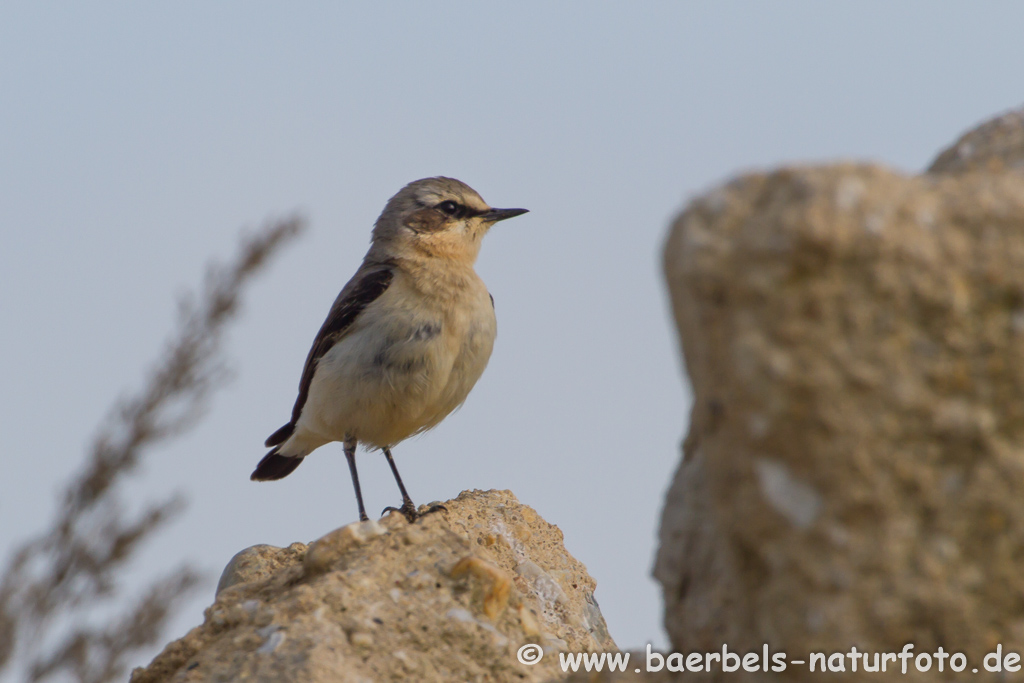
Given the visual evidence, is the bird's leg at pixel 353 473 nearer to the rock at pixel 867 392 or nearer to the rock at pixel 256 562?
the rock at pixel 256 562

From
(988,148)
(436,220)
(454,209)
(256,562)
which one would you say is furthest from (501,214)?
(988,148)

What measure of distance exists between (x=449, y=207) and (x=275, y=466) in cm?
265

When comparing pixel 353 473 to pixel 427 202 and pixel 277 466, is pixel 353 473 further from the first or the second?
pixel 427 202

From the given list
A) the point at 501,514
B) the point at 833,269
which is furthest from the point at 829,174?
the point at 501,514

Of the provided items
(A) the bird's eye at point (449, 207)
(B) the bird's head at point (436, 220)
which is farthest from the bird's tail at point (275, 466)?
(A) the bird's eye at point (449, 207)

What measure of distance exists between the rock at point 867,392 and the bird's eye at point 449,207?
243 inches

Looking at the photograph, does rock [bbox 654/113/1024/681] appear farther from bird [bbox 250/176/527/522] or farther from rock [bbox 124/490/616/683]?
bird [bbox 250/176/527/522]

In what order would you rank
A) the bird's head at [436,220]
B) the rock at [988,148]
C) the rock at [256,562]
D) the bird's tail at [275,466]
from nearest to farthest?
the rock at [988,148] → the rock at [256,562] → the bird's head at [436,220] → the bird's tail at [275,466]

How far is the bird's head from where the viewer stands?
796cm

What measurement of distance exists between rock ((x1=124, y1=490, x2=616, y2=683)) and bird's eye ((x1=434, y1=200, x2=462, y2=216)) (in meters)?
4.53

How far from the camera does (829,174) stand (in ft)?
6.89

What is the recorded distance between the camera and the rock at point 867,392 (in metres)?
2.05

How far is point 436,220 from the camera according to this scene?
822 centimetres

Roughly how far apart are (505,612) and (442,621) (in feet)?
0.93
